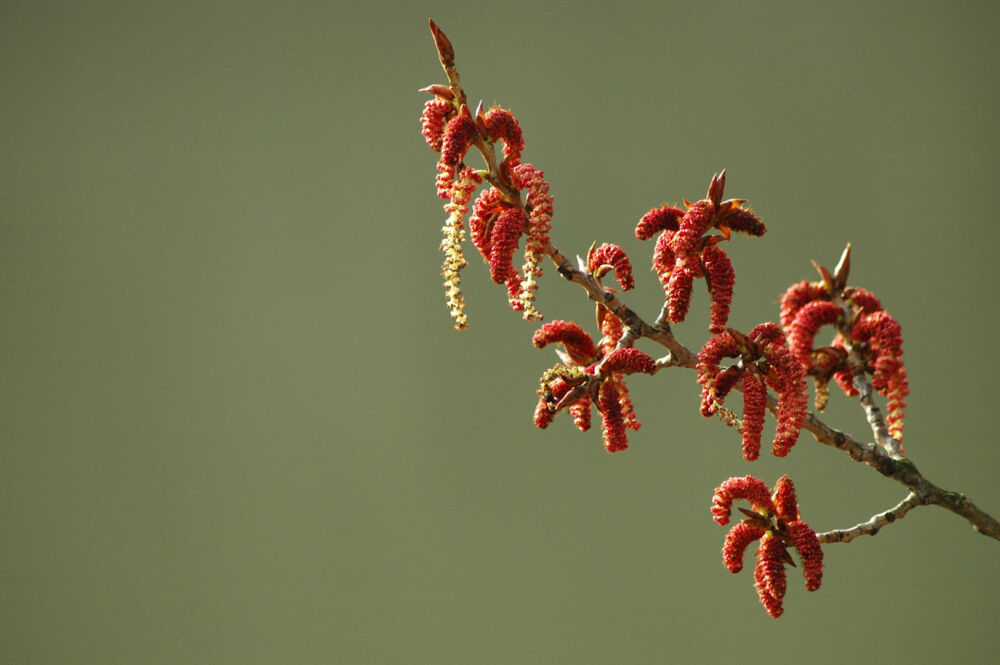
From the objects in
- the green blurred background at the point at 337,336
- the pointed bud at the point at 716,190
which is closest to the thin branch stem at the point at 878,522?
the pointed bud at the point at 716,190

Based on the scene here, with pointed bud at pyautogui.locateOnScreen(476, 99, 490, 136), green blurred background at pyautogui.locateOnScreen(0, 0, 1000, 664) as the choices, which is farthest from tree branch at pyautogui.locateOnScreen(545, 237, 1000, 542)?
green blurred background at pyautogui.locateOnScreen(0, 0, 1000, 664)

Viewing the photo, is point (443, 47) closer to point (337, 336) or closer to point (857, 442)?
point (857, 442)

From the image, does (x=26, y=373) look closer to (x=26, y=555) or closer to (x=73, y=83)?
(x=26, y=555)

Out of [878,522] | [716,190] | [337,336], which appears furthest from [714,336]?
[337,336]

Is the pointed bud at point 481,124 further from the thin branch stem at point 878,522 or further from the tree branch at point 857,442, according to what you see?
the thin branch stem at point 878,522

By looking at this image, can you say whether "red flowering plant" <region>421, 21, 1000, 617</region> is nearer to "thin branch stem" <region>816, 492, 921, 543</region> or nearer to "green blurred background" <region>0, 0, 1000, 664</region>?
"thin branch stem" <region>816, 492, 921, 543</region>

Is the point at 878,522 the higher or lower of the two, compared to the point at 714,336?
lower

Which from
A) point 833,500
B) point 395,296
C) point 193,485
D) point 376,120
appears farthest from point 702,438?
point 193,485

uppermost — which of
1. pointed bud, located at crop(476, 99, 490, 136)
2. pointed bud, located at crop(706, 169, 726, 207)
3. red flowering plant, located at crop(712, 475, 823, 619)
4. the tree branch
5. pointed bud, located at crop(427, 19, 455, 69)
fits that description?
pointed bud, located at crop(427, 19, 455, 69)
